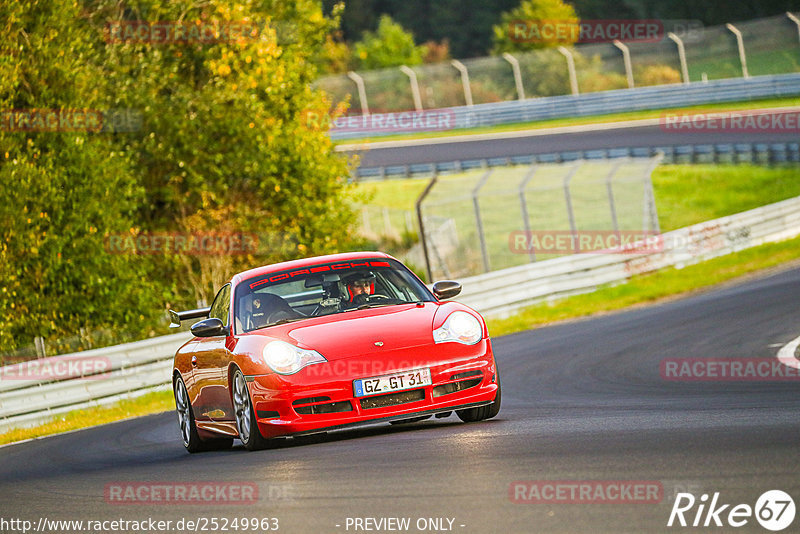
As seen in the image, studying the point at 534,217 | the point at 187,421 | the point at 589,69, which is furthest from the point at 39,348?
the point at 589,69

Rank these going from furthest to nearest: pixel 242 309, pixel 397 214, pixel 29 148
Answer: pixel 397 214 < pixel 29 148 < pixel 242 309

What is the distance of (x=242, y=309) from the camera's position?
363 inches

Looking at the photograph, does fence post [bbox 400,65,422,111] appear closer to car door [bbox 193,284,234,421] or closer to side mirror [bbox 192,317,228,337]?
car door [bbox 193,284,234,421]

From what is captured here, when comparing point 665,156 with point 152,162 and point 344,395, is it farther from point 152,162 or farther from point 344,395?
point 344,395

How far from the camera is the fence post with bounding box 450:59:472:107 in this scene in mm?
47188

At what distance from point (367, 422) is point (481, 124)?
41305mm

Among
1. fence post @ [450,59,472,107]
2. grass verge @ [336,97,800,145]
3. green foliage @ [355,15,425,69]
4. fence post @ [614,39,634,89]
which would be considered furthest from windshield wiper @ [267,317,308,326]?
green foliage @ [355,15,425,69]

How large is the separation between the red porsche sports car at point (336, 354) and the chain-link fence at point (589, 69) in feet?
117

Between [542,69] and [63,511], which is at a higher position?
[63,511]

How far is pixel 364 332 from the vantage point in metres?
8.27

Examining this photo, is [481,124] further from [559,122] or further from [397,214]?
[397,214]

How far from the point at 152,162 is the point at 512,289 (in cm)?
800

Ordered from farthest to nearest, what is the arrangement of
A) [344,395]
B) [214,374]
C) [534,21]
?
[534,21]
[214,374]
[344,395]

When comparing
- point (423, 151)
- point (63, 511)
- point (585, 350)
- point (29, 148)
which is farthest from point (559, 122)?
point (63, 511)
